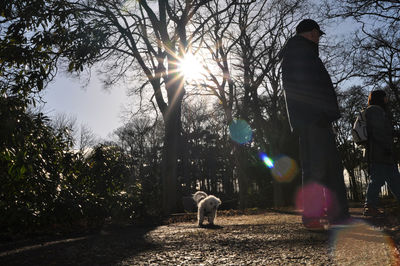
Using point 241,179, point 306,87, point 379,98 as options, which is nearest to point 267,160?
point 241,179

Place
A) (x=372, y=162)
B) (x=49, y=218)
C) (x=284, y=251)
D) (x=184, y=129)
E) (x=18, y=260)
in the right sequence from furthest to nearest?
(x=184, y=129)
(x=49, y=218)
(x=372, y=162)
(x=18, y=260)
(x=284, y=251)

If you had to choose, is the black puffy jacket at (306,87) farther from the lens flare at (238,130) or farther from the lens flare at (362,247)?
the lens flare at (238,130)

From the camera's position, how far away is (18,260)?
9.05 feet

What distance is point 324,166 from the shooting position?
3648mm

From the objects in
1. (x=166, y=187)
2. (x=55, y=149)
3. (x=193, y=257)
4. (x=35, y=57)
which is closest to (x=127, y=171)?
(x=55, y=149)

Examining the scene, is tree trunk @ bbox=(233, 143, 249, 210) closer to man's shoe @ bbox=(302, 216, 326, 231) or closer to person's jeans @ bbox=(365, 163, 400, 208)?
person's jeans @ bbox=(365, 163, 400, 208)

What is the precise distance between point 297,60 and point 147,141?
4032cm

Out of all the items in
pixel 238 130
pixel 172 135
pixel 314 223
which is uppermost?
pixel 238 130

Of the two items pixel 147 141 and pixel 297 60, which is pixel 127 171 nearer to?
pixel 297 60

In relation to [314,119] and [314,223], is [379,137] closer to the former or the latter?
[314,119]

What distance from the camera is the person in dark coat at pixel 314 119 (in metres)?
3.63

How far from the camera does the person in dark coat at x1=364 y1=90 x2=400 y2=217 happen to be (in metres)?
4.85

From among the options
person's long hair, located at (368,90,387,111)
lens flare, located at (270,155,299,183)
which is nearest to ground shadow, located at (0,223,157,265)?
person's long hair, located at (368,90,387,111)

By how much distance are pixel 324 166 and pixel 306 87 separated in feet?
3.14
